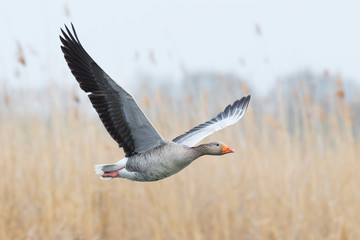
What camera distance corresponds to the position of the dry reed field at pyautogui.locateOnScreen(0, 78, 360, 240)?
491cm

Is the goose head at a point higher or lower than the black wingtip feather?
lower

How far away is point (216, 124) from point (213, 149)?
94 centimetres

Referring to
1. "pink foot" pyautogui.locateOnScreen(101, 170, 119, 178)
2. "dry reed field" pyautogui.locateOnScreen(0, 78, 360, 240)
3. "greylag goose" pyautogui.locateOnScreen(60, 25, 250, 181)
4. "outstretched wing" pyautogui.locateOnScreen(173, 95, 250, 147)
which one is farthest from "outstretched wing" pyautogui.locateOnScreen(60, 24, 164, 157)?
"dry reed field" pyautogui.locateOnScreen(0, 78, 360, 240)

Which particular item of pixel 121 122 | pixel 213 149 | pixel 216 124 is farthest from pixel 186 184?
pixel 213 149

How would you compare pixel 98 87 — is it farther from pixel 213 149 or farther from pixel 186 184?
pixel 186 184

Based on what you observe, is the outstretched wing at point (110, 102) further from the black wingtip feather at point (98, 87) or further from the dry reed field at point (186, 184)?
the dry reed field at point (186, 184)

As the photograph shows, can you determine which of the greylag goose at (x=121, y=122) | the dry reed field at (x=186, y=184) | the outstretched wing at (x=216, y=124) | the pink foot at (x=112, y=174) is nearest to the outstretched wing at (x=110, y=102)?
the greylag goose at (x=121, y=122)

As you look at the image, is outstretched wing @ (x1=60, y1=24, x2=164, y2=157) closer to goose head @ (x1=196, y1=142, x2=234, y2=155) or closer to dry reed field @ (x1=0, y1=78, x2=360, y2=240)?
goose head @ (x1=196, y1=142, x2=234, y2=155)

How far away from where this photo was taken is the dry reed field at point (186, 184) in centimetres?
491

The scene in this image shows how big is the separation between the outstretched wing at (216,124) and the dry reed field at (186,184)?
131cm

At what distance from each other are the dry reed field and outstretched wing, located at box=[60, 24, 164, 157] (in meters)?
2.18

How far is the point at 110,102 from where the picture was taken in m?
2.41

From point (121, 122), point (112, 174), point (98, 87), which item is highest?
point (98, 87)

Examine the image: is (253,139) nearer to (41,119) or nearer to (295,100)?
(295,100)
